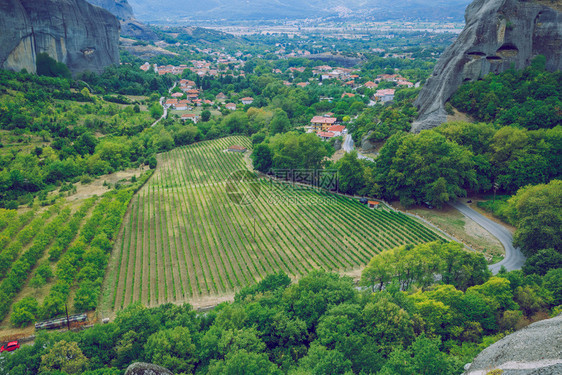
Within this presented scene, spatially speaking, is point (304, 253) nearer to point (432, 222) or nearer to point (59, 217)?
point (432, 222)

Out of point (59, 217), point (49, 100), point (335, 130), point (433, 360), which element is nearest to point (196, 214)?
point (59, 217)

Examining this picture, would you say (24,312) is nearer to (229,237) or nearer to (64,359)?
(64,359)

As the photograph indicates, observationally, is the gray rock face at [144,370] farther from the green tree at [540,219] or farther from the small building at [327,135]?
the small building at [327,135]

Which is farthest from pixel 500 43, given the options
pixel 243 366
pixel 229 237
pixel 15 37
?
pixel 15 37

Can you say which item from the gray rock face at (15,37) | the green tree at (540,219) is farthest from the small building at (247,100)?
the green tree at (540,219)

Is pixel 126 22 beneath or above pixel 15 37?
above

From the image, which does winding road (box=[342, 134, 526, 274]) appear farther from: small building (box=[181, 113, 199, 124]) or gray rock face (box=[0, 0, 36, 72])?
gray rock face (box=[0, 0, 36, 72])
